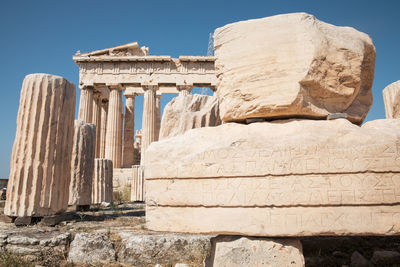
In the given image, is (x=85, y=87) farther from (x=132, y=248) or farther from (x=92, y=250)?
(x=132, y=248)

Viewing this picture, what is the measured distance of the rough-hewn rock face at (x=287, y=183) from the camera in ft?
6.93

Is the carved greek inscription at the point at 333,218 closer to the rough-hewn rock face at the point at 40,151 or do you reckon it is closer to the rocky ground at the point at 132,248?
the rocky ground at the point at 132,248

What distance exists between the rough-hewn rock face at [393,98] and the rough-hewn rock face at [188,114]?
111 inches

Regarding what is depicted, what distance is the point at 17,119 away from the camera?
5047 millimetres

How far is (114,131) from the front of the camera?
19047mm

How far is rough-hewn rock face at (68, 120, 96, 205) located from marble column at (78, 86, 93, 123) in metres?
12.6

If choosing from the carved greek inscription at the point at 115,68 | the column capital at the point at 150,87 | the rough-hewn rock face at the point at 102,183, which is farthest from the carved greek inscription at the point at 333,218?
the carved greek inscription at the point at 115,68

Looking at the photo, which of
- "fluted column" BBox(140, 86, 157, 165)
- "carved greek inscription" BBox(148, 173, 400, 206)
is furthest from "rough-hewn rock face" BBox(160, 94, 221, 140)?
"fluted column" BBox(140, 86, 157, 165)

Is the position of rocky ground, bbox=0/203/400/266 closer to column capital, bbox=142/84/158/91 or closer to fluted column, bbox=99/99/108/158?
column capital, bbox=142/84/158/91

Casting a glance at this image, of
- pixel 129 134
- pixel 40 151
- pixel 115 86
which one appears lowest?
pixel 40 151

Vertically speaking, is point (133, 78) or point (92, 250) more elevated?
point (133, 78)

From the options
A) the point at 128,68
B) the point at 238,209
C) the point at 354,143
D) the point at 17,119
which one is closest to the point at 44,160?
the point at 17,119

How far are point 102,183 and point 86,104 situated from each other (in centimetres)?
1201

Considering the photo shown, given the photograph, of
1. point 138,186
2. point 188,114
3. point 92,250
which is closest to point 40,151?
point 92,250
